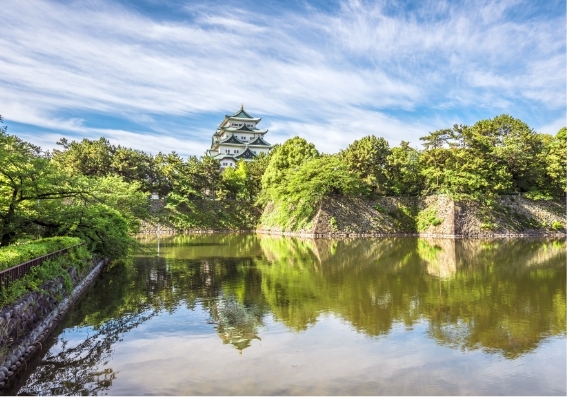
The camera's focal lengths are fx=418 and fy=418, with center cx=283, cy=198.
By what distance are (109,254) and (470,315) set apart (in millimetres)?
14190

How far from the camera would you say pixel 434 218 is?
38.8 meters

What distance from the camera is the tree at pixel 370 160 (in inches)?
1647

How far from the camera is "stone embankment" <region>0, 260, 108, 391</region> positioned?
6941 millimetres

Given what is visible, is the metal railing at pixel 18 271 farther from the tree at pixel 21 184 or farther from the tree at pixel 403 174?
the tree at pixel 403 174

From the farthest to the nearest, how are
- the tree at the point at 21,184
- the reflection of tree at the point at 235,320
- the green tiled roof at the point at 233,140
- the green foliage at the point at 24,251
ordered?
the green tiled roof at the point at 233,140, the tree at the point at 21,184, the reflection of tree at the point at 235,320, the green foliage at the point at 24,251

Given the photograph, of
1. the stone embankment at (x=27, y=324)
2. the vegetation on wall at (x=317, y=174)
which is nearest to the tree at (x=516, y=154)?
the vegetation on wall at (x=317, y=174)

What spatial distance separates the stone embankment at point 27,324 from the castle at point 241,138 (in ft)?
174

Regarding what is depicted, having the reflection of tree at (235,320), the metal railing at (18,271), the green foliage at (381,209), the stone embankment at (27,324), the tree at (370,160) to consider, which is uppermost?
the tree at (370,160)

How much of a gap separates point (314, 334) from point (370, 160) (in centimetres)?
3425

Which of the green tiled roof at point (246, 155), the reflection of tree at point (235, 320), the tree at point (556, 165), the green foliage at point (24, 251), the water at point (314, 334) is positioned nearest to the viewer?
the water at point (314, 334)

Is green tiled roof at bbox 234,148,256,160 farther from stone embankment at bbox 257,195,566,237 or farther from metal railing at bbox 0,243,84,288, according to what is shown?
metal railing at bbox 0,243,84,288

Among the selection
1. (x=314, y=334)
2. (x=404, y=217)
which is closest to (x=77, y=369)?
(x=314, y=334)

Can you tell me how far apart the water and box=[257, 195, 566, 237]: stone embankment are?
20.3 meters

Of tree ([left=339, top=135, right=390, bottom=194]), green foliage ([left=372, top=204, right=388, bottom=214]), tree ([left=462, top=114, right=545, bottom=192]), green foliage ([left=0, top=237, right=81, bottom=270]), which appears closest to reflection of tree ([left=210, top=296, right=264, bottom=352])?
green foliage ([left=0, top=237, right=81, bottom=270])
